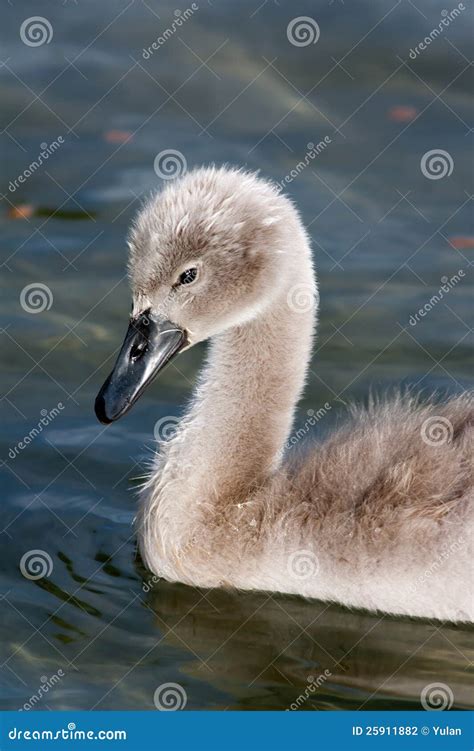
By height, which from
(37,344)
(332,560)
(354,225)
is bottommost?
(332,560)

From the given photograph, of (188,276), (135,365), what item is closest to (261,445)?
(135,365)

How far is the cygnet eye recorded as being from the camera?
6422 mm

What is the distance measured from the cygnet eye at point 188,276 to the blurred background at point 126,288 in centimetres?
90

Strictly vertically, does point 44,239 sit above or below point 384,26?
below

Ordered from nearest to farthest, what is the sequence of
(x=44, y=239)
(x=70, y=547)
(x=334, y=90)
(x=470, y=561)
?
1. (x=470, y=561)
2. (x=70, y=547)
3. (x=44, y=239)
4. (x=334, y=90)

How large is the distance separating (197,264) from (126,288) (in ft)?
7.92

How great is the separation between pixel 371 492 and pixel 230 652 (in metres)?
0.85

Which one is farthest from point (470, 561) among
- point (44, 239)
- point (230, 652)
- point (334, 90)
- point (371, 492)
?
point (334, 90)

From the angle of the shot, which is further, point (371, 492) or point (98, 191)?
point (98, 191)

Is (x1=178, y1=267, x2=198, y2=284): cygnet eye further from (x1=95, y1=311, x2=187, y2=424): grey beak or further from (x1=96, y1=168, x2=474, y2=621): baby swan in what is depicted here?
(x1=95, y1=311, x2=187, y2=424): grey beak

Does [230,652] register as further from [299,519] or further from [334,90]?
[334,90]

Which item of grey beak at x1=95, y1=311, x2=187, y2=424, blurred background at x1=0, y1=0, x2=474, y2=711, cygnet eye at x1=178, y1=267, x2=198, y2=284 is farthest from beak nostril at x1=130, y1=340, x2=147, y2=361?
blurred background at x1=0, y1=0, x2=474, y2=711

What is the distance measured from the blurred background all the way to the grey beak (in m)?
0.77

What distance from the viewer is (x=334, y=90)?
10.4 metres
